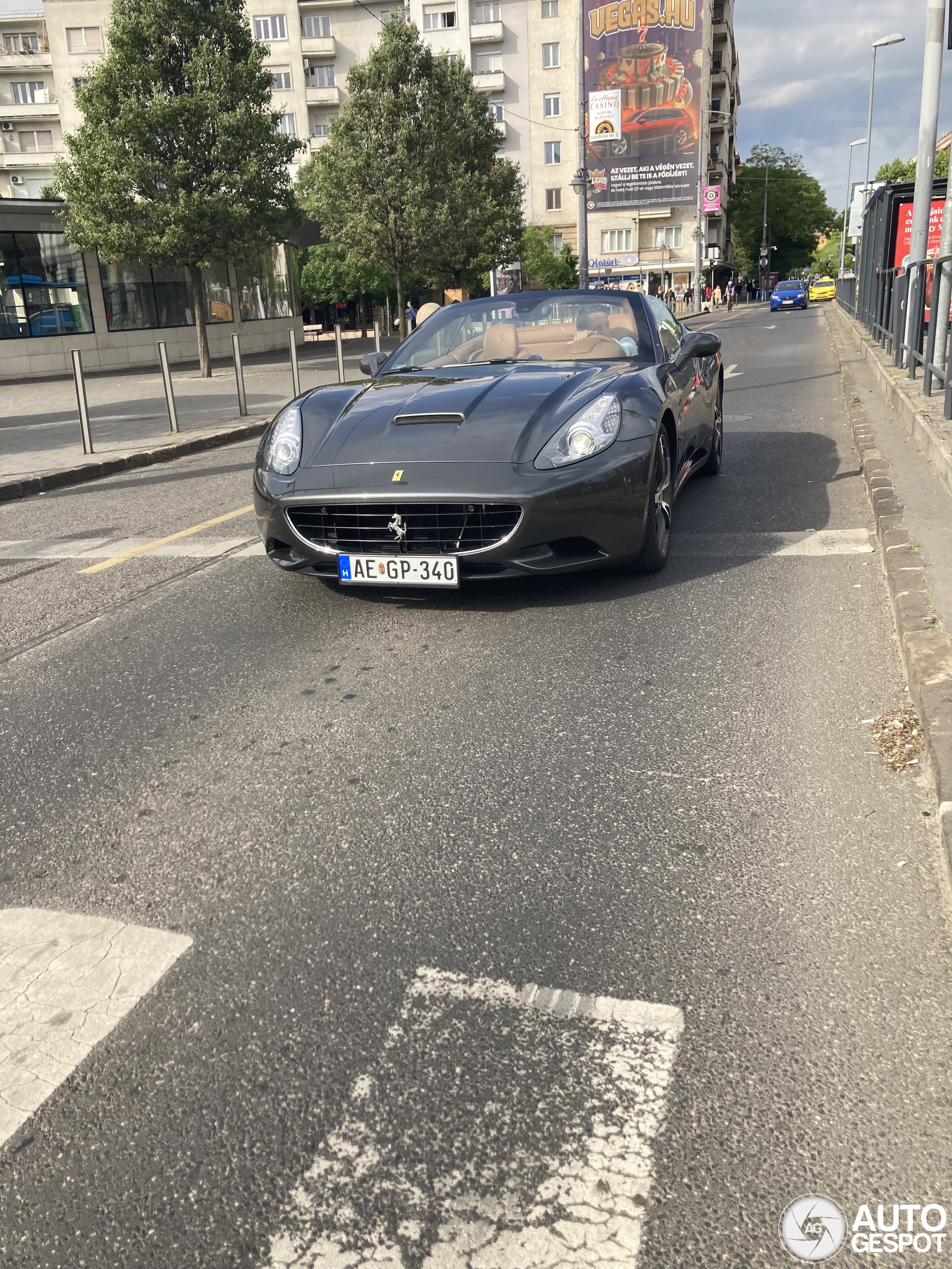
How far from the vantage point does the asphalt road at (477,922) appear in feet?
5.46

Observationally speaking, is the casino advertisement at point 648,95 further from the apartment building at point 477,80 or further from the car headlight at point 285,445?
the car headlight at point 285,445

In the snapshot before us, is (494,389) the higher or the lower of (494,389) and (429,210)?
the lower

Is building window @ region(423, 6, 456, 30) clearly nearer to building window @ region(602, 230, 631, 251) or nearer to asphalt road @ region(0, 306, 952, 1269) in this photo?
building window @ region(602, 230, 631, 251)

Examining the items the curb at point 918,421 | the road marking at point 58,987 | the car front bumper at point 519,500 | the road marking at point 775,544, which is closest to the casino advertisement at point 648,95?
the curb at point 918,421

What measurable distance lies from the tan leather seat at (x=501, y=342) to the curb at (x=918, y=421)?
272cm

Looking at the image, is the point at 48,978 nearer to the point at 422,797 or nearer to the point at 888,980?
the point at 422,797

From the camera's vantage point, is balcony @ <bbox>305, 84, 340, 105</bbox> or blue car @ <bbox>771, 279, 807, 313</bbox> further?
balcony @ <bbox>305, 84, 340, 105</bbox>

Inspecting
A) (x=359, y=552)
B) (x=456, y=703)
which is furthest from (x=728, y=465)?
(x=456, y=703)

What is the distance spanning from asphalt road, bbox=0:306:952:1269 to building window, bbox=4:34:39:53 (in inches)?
2867

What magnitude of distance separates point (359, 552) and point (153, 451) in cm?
741

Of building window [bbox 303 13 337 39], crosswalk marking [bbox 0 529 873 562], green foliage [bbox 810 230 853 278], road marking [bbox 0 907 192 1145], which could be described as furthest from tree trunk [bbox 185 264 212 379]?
green foliage [bbox 810 230 853 278]

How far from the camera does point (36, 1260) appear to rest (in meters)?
1.56

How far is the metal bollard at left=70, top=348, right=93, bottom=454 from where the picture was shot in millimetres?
10781

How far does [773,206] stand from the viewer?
335ft
